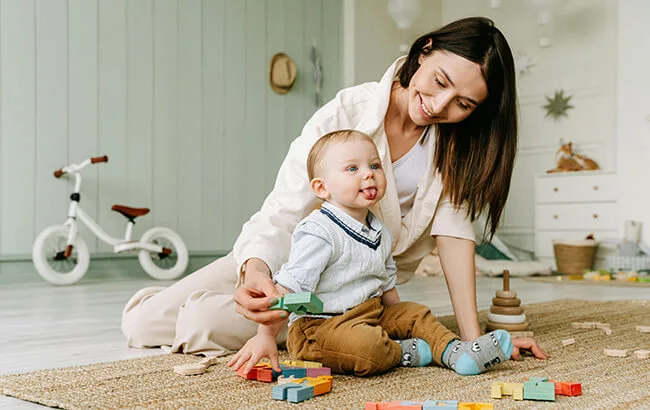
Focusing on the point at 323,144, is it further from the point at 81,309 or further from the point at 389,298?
the point at 81,309

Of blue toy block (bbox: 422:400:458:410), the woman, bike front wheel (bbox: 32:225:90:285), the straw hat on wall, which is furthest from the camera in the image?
the straw hat on wall

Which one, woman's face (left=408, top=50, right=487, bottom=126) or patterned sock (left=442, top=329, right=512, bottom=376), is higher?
woman's face (left=408, top=50, right=487, bottom=126)

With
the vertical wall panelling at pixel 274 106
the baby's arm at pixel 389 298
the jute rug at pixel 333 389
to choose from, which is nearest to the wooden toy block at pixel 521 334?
the jute rug at pixel 333 389

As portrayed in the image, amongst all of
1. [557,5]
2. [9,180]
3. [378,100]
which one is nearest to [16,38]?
[9,180]

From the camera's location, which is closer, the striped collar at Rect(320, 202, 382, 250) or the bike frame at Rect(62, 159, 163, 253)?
the striped collar at Rect(320, 202, 382, 250)

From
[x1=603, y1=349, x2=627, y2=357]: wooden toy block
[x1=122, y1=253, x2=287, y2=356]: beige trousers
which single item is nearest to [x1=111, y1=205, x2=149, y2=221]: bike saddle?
[x1=122, y1=253, x2=287, y2=356]: beige trousers

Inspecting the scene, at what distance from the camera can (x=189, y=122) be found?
4.47 metres

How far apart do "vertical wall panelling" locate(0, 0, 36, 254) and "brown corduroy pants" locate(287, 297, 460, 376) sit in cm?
284

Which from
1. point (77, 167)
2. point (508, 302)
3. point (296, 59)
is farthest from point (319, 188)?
point (296, 59)

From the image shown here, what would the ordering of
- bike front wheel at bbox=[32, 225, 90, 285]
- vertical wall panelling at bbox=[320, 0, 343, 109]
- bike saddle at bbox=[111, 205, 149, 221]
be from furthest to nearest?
1. vertical wall panelling at bbox=[320, 0, 343, 109]
2. bike saddle at bbox=[111, 205, 149, 221]
3. bike front wheel at bbox=[32, 225, 90, 285]

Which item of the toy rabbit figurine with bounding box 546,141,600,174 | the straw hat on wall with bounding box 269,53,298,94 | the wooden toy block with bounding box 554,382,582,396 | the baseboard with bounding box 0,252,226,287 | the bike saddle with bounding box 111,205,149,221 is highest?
the straw hat on wall with bounding box 269,53,298,94

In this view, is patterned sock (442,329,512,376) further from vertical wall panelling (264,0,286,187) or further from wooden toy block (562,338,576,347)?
vertical wall panelling (264,0,286,187)

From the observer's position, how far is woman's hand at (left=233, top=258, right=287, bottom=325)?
3.76 ft

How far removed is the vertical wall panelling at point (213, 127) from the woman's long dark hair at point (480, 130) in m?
3.08
